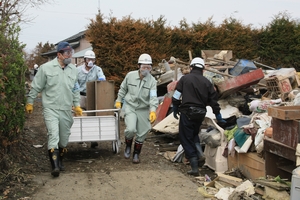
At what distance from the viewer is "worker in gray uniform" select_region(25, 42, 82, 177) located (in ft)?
17.9

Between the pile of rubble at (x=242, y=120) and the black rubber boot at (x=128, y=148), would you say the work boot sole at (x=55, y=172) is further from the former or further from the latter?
the pile of rubble at (x=242, y=120)

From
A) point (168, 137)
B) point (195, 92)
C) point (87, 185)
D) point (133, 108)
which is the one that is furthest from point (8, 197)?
point (168, 137)

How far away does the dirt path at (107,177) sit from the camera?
4.81 meters

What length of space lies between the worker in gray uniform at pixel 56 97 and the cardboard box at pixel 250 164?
2636mm

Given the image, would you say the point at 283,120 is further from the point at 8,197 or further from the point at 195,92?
the point at 8,197

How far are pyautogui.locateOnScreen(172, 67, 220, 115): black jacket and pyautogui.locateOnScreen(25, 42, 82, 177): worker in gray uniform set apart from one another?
5.75 feet

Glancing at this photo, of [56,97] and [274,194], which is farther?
[56,97]

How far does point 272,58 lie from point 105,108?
1016 cm

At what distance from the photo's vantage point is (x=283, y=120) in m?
4.57

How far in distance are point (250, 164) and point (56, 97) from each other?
3009mm

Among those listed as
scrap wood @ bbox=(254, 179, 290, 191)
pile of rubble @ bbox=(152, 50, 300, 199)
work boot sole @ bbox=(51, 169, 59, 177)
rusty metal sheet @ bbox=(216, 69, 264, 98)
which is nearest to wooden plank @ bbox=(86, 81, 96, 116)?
pile of rubble @ bbox=(152, 50, 300, 199)

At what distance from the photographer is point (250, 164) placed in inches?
217

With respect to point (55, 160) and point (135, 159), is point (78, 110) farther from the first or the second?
point (135, 159)

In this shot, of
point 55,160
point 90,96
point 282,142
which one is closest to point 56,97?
point 55,160
